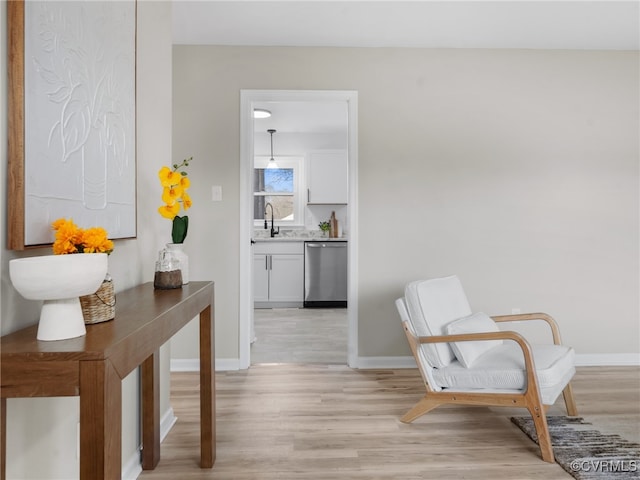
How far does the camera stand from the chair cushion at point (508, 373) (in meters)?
2.12

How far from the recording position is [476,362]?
230 cm

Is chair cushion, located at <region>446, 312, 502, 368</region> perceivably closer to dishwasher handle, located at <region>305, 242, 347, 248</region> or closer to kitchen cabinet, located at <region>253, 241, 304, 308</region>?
dishwasher handle, located at <region>305, 242, 347, 248</region>

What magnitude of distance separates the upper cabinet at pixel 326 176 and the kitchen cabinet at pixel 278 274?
98 cm

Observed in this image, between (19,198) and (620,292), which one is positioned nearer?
(19,198)

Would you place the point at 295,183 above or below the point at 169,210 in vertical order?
above

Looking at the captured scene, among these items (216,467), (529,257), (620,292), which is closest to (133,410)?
(216,467)

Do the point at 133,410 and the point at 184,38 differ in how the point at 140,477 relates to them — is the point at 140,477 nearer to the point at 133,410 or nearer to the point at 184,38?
the point at 133,410

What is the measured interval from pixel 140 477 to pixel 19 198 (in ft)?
4.67

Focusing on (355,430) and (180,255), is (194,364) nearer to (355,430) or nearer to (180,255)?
(355,430)

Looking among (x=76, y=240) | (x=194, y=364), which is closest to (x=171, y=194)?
(x=76, y=240)

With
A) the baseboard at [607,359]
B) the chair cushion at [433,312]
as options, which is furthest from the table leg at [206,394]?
the baseboard at [607,359]

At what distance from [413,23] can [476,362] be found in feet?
7.67

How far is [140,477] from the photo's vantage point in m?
1.91

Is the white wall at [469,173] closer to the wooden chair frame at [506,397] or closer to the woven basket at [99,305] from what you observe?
Answer: the wooden chair frame at [506,397]
